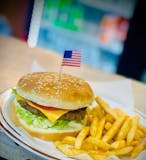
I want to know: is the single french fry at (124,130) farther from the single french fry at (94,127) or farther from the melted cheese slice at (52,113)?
the melted cheese slice at (52,113)

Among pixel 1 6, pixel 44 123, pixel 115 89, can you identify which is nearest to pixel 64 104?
pixel 44 123

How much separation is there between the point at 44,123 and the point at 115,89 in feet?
2.32

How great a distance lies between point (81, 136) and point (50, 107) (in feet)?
0.51

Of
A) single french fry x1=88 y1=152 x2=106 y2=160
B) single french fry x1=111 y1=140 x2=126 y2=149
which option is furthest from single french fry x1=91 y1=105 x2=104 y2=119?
single french fry x1=88 y1=152 x2=106 y2=160

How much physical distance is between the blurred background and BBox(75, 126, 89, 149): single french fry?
2.29m

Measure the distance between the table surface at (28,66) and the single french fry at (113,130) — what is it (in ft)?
1.32

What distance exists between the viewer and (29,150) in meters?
1.10

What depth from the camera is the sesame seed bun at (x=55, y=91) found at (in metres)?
1.26

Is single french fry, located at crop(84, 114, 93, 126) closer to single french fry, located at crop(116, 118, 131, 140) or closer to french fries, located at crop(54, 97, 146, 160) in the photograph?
french fries, located at crop(54, 97, 146, 160)

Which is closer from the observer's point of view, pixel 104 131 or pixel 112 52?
pixel 104 131

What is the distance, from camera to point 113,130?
1.31 m

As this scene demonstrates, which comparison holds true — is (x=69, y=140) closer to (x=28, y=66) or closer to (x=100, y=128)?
(x=100, y=128)

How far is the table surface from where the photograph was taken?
180 cm

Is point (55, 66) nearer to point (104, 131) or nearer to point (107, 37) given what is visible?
point (104, 131)
